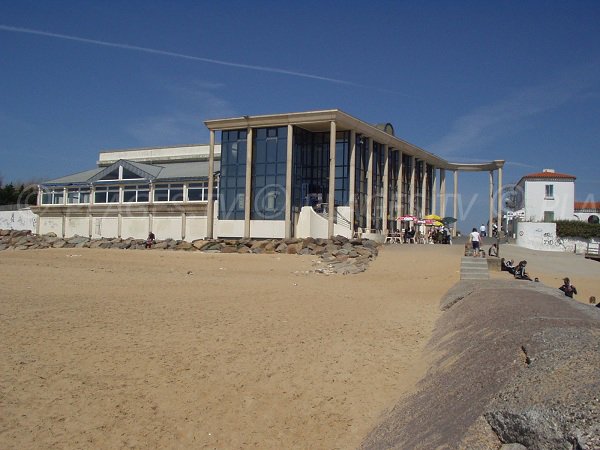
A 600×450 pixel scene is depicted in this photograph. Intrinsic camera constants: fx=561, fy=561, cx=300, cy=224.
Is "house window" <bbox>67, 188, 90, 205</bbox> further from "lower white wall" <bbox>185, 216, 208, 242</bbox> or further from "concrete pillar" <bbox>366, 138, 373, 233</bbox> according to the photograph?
"concrete pillar" <bbox>366, 138, 373, 233</bbox>

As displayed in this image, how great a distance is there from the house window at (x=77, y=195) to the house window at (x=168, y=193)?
7.94 meters

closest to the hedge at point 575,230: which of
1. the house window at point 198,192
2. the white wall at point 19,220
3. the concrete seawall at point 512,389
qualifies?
the house window at point 198,192

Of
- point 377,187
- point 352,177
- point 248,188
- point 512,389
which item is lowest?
point 512,389

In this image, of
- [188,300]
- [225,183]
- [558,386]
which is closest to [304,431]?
[558,386]

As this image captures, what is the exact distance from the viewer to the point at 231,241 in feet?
115

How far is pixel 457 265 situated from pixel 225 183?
18.1 meters

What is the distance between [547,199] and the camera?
54.3m

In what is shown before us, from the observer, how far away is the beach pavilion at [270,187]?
35.3 meters

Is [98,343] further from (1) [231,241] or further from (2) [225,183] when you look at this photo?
(2) [225,183]

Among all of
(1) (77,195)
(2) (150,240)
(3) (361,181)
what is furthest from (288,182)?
(1) (77,195)

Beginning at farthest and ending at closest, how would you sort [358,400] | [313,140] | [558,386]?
[313,140] < [358,400] < [558,386]

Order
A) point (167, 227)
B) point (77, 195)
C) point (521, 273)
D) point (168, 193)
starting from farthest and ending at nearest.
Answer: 1. point (77, 195)
2. point (168, 193)
3. point (167, 227)
4. point (521, 273)

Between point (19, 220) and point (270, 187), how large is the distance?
31071 mm

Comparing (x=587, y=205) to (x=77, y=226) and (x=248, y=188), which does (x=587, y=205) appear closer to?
(x=248, y=188)
